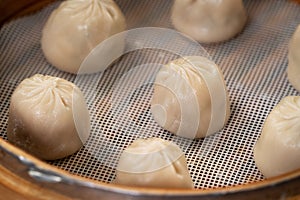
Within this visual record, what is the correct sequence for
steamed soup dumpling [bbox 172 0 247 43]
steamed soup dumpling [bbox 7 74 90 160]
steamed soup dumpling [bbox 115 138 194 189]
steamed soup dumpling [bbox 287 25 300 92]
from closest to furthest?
steamed soup dumpling [bbox 115 138 194 189] < steamed soup dumpling [bbox 7 74 90 160] < steamed soup dumpling [bbox 287 25 300 92] < steamed soup dumpling [bbox 172 0 247 43]

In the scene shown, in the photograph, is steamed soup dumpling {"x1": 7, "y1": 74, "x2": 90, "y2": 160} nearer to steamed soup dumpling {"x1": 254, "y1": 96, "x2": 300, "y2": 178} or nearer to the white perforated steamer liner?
the white perforated steamer liner

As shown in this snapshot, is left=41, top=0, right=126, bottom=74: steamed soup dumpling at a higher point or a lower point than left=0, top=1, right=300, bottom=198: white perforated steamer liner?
higher

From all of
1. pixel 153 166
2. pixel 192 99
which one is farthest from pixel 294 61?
pixel 153 166

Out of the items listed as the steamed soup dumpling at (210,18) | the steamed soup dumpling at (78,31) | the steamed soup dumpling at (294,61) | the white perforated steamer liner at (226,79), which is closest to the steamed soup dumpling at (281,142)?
the white perforated steamer liner at (226,79)

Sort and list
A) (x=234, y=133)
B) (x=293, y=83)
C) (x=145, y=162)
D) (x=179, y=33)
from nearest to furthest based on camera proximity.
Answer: (x=145, y=162) < (x=234, y=133) < (x=293, y=83) < (x=179, y=33)

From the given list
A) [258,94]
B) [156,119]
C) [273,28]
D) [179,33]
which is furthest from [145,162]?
[273,28]

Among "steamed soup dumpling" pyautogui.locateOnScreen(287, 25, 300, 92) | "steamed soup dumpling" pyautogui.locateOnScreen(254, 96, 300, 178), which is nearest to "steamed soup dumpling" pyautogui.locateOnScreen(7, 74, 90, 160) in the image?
"steamed soup dumpling" pyautogui.locateOnScreen(254, 96, 300, 178)

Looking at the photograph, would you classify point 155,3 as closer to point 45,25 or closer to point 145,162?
point 45,25
